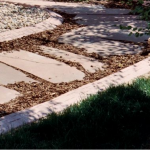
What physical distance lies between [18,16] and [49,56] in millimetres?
2093

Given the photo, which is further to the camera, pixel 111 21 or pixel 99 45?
pixel 111 21

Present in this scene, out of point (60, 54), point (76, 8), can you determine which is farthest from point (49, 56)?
point (76, 8)

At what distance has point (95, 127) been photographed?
4.06 m

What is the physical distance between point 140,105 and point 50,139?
3.45 feet

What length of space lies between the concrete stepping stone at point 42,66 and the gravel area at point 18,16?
4.02ft

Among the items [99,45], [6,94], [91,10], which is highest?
[91,10]

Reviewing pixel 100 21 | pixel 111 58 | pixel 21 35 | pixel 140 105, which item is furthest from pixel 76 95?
pixel 100 21

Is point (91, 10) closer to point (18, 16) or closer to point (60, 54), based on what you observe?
point (18, 16)

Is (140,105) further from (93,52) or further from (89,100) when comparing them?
(93,52)

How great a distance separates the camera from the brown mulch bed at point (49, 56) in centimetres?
487

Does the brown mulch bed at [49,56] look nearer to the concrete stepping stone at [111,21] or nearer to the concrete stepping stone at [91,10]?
the concrete stepping stone at [111,21]

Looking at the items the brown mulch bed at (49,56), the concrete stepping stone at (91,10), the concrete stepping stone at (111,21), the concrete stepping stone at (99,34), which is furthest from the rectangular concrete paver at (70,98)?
the concrete stepping stone at (91,10)

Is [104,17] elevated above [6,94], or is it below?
above

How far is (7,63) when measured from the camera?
19.1ft
